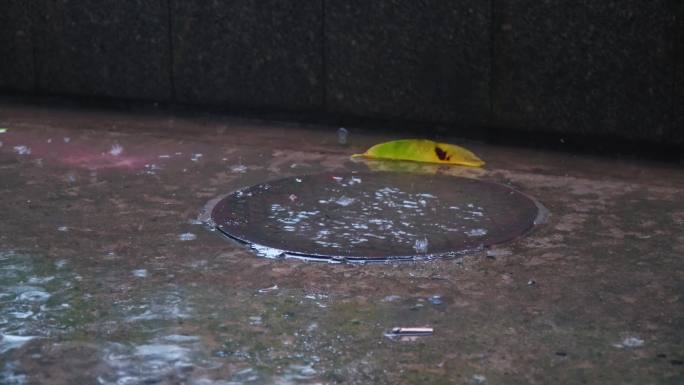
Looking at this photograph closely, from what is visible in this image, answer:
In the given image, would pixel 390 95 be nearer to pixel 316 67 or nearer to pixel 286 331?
pixel 316 67

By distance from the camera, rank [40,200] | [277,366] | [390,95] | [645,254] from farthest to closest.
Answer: [390,95] → [40,200] → [645,254] → [277,366]

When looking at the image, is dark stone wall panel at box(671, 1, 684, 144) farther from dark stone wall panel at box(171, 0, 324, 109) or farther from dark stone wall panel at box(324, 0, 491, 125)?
dark stone wall panel at box(171, 0, 324, 109)

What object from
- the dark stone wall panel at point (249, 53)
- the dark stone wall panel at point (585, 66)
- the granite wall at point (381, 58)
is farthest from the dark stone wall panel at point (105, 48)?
the dark stone wall panel at point (585, 66)

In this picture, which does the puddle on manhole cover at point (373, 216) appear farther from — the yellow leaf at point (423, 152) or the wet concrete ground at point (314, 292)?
the yellow leaf at point (423, 152)

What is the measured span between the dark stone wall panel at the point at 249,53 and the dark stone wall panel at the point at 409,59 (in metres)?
0.14

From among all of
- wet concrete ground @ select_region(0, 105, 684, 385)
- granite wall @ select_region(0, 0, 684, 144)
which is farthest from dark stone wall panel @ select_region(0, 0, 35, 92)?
wet concrete ground @ select_region(0, 105, 684, 385)

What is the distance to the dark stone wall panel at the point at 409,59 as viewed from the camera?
5.34 meters

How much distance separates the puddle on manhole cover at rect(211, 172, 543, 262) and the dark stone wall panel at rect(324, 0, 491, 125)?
89 cm

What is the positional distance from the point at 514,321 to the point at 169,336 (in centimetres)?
102

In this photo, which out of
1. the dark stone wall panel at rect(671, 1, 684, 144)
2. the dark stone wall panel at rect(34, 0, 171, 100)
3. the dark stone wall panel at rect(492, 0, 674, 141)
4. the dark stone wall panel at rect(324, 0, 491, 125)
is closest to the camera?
the dark stone wall panel at rect(671, 1, 684, 144)

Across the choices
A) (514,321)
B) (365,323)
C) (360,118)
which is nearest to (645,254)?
(514,321)

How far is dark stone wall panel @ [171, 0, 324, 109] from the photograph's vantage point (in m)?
5.80

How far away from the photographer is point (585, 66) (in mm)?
5051

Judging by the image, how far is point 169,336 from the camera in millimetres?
2855
